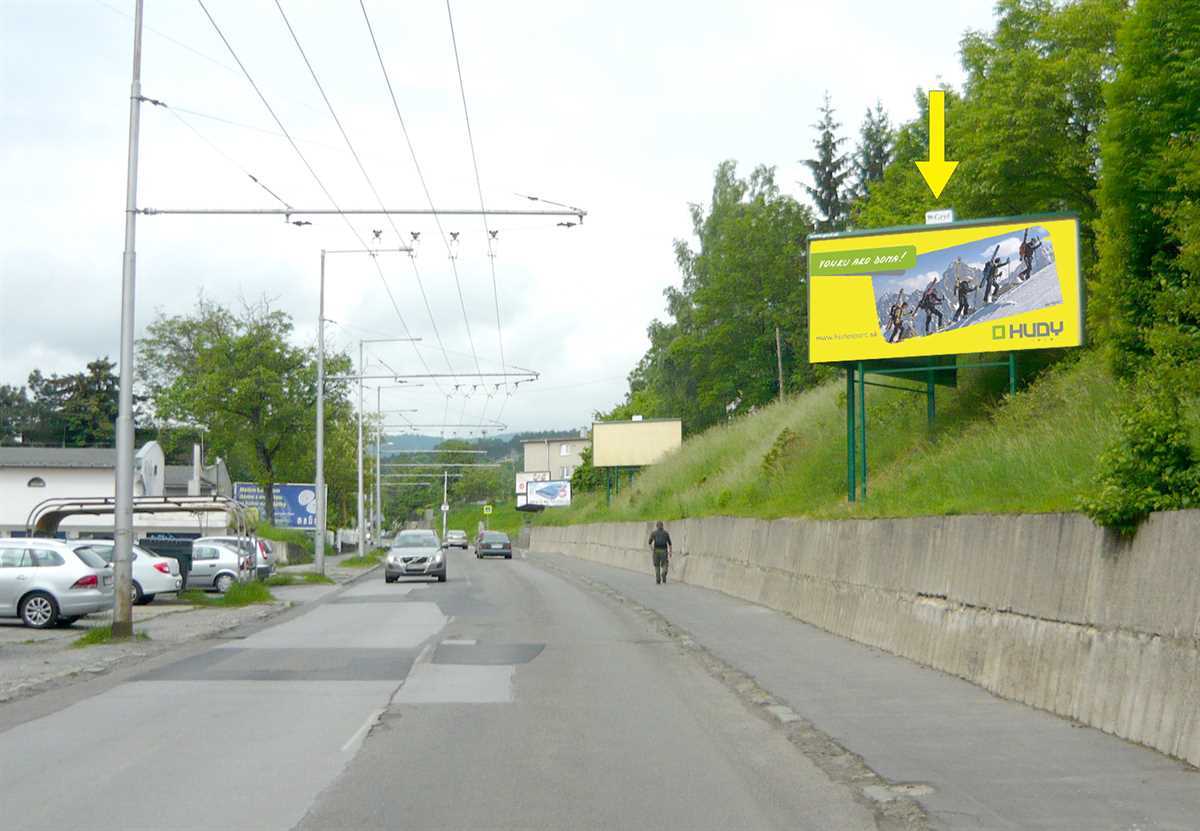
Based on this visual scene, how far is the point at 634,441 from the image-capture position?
7056 cm

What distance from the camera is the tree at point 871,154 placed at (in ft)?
229

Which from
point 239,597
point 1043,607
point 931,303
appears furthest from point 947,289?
point 239,597

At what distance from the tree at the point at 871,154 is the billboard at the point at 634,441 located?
53.3 ft

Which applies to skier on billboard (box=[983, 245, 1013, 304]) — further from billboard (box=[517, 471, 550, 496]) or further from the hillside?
billboard (box=[517, 471, 550, 496])

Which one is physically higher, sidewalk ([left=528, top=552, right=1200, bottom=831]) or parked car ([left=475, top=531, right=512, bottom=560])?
sidewalk ([left=528, top=552, right=1200, bottom=831])

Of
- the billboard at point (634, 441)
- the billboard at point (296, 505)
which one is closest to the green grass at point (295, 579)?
the billboard at point (296, 505)

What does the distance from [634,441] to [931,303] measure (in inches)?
1932

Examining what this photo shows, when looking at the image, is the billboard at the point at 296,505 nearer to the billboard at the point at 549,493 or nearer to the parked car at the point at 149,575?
the parked car at the point at 149,575

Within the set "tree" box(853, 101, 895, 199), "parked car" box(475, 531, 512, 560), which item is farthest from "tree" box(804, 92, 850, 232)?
"parked car" box(475, 531, 512, 560)

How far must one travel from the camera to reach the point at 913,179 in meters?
44.9

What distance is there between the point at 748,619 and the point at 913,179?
26743 mm

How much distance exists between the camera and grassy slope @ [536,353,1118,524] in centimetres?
1471

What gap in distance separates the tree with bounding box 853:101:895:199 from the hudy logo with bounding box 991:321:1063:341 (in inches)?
1940

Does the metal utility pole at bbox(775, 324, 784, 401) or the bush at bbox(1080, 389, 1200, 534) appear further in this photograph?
the metal utility pole at bbox(775, 324, 784, 401)
